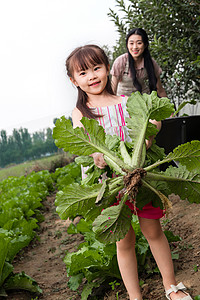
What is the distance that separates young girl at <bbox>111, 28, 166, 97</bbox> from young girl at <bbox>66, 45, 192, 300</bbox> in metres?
1.45

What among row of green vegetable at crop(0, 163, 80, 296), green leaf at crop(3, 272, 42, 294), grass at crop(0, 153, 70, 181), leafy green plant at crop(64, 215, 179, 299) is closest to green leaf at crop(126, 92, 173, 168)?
leafy green plant at crop(64, 215, 179, 299)

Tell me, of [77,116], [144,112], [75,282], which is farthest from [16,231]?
[144,112]

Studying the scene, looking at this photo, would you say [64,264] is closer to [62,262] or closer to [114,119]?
[62,262]

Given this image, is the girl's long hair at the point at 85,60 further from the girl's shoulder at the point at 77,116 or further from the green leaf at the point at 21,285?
the green leaf at the point at 21,285

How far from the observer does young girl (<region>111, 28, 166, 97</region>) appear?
3352 millimetres

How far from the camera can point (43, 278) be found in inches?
129

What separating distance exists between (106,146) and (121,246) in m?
0.67

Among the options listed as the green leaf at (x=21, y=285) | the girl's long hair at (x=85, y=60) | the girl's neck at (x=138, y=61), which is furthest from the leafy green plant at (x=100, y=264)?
the girl's neck at (x=138, y=61)

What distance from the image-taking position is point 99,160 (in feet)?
5.62

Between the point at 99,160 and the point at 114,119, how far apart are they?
1.37 feet

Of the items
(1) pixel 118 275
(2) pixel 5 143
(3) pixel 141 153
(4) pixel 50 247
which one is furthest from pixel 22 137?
(3) pixel 141 153

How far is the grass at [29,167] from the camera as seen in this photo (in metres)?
11.9

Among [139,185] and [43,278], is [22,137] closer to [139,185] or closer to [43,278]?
[43,278]

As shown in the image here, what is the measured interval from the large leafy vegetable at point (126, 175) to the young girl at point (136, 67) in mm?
1842
